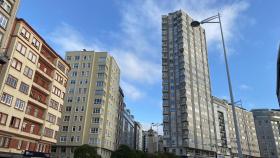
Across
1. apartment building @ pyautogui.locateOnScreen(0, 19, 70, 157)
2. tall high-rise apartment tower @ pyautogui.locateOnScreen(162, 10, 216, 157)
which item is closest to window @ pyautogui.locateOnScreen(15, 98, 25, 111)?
apartment building @ pyautogui.locateOnScreen(0, 19, 70, 157)

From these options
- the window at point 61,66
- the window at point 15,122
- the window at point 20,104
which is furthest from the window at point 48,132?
the window at point 61,66

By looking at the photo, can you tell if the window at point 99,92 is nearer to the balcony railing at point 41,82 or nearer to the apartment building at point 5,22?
the balcony railing at point 41,82

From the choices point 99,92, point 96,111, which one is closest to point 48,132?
point 96,111

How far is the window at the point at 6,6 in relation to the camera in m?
42.5

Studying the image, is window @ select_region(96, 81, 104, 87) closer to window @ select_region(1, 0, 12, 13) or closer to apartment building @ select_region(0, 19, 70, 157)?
apartment building @ select_region(0, 19, 70, 157)

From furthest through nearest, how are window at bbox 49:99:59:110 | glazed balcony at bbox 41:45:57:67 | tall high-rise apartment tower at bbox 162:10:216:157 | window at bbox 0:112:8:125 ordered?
1. tall high-rise apartment tower at bbox 162:10:216:157
2. window at bbox 49:99:59:110
3. glazed balcony at bbox 41:45:57:67
4. window at bbox 0:112:8:125

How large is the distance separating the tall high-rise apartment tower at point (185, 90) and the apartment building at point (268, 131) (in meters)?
72.7

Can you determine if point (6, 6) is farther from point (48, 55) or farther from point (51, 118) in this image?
point (51, 118)

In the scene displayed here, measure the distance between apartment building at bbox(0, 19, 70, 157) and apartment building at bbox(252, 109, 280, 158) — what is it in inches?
6133

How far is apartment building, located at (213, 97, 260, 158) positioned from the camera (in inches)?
5148

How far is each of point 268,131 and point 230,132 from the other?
53.0 metres

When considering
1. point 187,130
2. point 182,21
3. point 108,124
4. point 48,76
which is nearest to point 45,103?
point 48,76

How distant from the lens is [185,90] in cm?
11975

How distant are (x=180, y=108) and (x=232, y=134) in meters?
44.8
